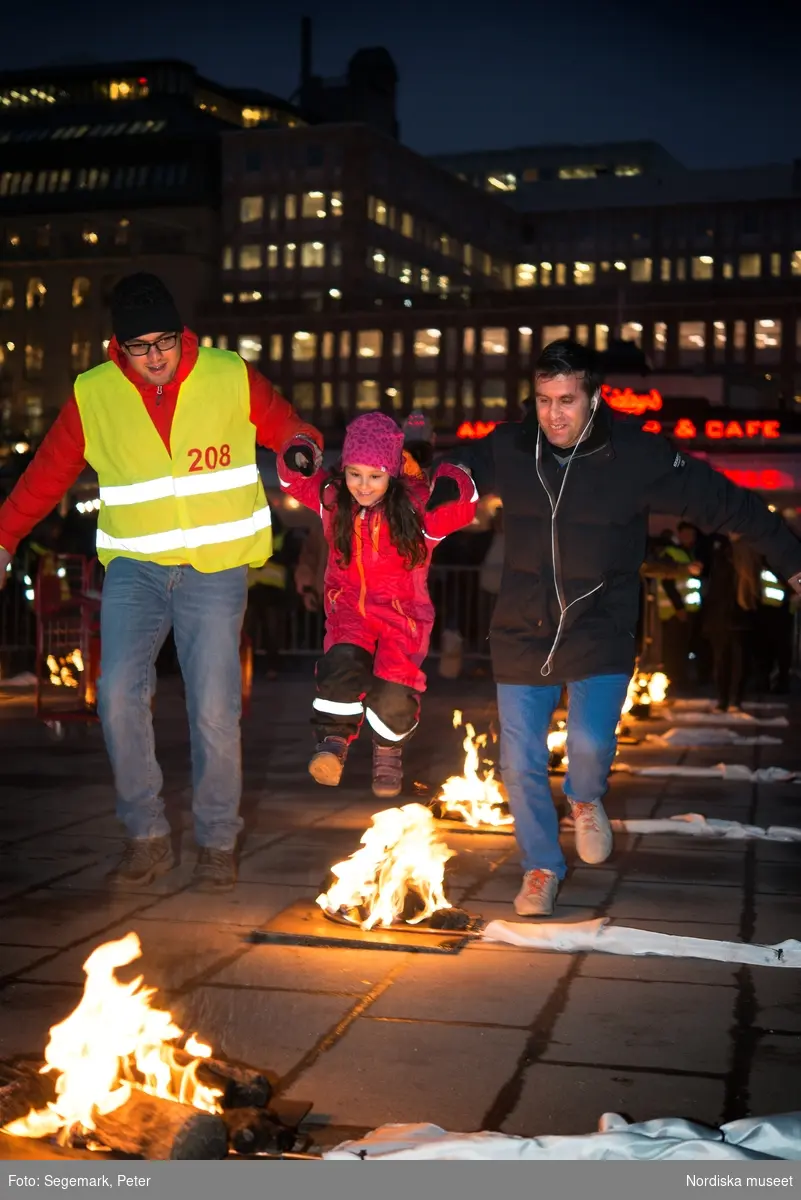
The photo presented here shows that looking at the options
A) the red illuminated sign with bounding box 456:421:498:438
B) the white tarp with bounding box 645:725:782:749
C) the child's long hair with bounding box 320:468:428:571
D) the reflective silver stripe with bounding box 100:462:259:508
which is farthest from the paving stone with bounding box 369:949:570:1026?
the red illuminated sign with bounding box 456:421:498:438

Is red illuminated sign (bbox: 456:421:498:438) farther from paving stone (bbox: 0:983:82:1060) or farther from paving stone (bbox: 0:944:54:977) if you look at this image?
paving stone (bbox: 0:983:82:1060)

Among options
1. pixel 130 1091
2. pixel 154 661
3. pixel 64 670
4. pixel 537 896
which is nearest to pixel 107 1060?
pixel 130 1091

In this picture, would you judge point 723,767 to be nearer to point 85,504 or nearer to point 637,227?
point 85,504

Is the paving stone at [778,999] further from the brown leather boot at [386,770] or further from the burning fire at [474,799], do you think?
the burning fire at [474,799]

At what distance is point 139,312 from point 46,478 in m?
0.80

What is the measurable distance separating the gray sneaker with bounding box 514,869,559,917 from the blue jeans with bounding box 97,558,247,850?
3.81 feet

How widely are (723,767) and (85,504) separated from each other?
7971 millimetres

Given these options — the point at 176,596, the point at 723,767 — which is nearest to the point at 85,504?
the point at 723,767

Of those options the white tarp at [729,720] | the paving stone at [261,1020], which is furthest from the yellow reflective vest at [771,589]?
the paving stone at [261,1020]

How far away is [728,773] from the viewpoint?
33.3ft

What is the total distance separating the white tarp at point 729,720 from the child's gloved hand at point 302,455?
26.7ft

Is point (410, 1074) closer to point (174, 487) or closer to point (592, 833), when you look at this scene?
point (592, 833)

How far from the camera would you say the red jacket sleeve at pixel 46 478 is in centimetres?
601

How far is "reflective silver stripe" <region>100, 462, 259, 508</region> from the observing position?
596cm
